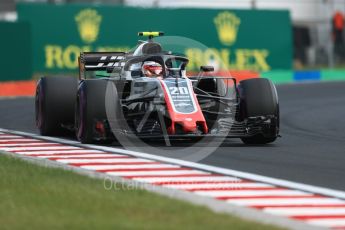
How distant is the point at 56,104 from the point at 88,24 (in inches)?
734

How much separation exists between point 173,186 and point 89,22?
24674 mm

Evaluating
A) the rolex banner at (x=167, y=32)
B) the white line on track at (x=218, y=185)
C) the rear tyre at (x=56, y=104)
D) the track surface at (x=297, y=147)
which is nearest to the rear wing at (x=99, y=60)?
the rear tyre at (x=56, y=104)

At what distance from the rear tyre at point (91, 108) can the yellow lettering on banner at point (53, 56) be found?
18.9m

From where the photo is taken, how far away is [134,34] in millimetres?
35375

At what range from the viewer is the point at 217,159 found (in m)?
12.5

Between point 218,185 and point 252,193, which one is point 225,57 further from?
point 252,193

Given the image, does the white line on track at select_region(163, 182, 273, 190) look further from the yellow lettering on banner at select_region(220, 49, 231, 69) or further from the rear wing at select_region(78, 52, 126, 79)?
the yellow lettering on banner at select_region(220, 49, 231, 69)

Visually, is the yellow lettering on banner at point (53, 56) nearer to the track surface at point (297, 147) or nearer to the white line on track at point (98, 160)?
the track surface at point (297, 147)

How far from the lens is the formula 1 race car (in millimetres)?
13602

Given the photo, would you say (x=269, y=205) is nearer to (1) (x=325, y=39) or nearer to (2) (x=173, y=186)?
(2) (x=173, y=186)

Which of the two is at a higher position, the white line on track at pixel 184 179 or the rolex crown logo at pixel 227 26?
the white line on track at pixel 184 179

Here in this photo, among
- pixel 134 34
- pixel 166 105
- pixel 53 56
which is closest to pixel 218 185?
pixel 166 105

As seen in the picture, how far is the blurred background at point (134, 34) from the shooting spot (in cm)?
3072

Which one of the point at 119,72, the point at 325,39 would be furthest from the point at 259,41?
the point at 119,72
